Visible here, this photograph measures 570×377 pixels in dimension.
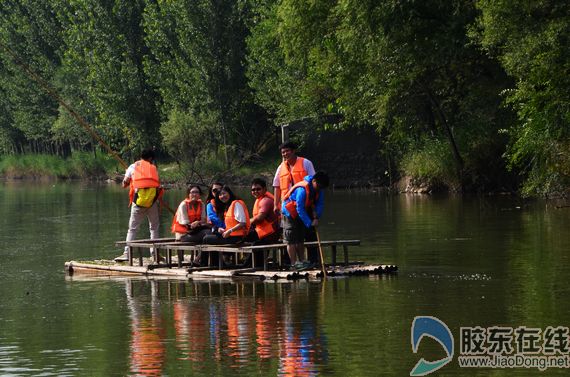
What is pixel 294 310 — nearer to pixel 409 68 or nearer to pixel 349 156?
pixel 409 68

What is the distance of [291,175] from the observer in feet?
71.9

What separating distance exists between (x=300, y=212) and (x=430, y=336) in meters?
5.88

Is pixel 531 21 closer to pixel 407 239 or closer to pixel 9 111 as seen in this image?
pixel 407 239

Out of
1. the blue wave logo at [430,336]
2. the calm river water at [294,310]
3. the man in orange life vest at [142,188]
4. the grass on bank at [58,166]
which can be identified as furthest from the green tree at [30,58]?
the blue wave logo at [430,336]

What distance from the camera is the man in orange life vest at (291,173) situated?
21.8 metres

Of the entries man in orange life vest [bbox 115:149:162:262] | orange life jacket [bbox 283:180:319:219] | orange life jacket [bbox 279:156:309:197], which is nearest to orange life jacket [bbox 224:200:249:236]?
orange life jacket [bbox 279:156:309:197]

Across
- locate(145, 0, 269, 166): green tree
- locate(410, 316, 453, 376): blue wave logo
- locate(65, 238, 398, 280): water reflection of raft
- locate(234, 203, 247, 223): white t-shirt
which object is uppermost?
locate(145, 0, 269, 166): green tree

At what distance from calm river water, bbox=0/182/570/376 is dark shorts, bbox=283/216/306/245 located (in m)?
0.89

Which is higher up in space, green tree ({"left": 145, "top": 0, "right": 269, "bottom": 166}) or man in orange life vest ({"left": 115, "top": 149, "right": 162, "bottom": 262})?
green tree ({"left": 145, "top": 0, "right": 269, "bottom": 166})

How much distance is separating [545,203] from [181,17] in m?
34.1

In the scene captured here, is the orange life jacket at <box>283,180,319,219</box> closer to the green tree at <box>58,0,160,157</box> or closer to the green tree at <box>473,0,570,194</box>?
the green tree at <box>473,0,570,194</box>

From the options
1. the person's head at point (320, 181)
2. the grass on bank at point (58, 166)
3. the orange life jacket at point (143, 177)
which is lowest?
the person's head at point (320, 181)

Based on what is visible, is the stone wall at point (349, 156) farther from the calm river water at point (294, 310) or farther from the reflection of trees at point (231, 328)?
the reflection of trees at point (231, 328)

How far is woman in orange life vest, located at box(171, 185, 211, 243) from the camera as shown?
76.5 feet
